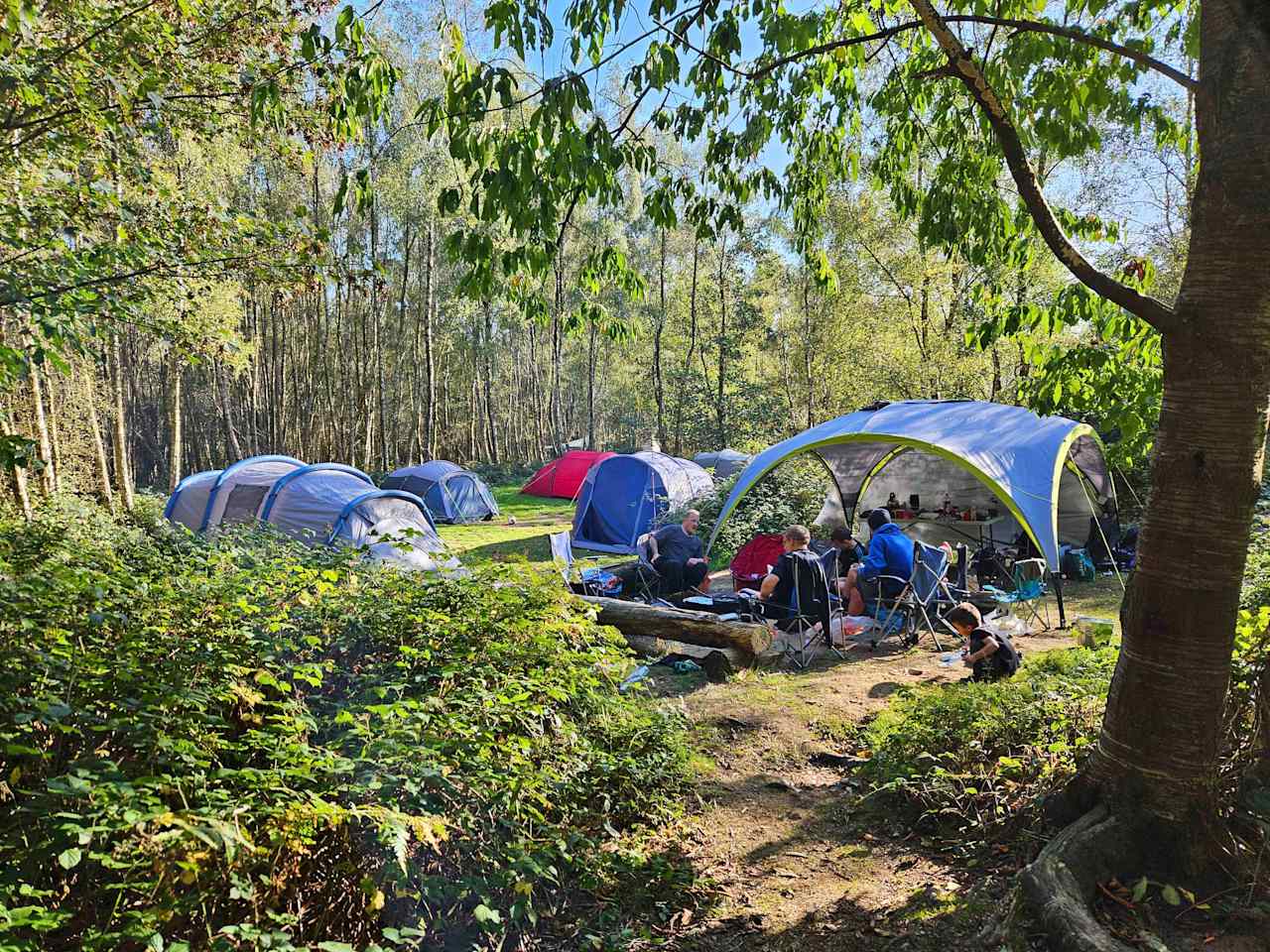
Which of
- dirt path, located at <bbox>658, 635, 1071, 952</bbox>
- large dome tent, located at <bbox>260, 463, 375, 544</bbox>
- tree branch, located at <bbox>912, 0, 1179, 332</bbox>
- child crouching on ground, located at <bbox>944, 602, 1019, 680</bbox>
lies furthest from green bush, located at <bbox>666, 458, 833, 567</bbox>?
tree branch, located at <bbox>912, 0, 1179, 332</bbox>

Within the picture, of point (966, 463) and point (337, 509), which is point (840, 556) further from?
point (337, 509)

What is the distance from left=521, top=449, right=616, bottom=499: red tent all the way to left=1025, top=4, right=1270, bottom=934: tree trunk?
1832 centimetres

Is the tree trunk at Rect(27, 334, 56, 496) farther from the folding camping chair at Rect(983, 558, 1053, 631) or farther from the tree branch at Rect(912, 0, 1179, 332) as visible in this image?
the folding camping chair at Rect(983, 558, 1053, 631)

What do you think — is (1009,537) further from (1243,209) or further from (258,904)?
(258,904)

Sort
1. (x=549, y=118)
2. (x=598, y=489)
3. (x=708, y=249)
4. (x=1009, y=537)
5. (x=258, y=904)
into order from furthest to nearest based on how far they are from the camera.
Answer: (x=708, y=249)
(x=598, y=489)
(x=1009, y=537)
(x=549, y=118)
(x=258, y=904)

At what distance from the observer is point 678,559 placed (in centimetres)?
827

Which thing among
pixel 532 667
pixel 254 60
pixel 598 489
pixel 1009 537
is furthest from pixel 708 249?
pixel 532 667

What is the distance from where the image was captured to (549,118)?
2625mm

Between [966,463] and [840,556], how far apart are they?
1.72 m

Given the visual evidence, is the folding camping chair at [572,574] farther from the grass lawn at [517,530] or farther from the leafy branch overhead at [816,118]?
the leafy branch overhead at [816,118]

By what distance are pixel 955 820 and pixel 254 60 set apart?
6509 millimetres

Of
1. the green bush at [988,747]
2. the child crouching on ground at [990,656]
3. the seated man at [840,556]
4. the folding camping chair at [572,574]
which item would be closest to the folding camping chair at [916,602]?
the seated man at [840,556]

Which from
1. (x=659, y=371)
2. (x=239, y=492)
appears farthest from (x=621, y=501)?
(x=659, y=371)

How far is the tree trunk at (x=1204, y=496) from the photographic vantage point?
2334 millimetres
